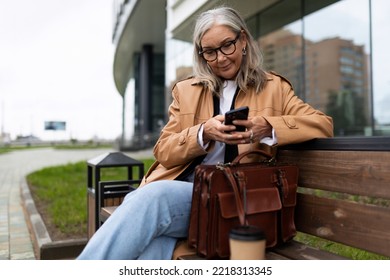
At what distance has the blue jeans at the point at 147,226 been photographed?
1.66 meters

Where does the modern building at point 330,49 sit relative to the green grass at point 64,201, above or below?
above

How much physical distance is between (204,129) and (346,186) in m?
0.68

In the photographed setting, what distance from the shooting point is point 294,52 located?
10.3 metres

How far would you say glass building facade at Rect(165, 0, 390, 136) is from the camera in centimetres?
770

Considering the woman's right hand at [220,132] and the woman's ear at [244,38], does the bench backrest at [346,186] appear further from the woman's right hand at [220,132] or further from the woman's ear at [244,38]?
the woman's ear at [244,38]

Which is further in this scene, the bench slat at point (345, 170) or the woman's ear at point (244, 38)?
the woman's ear at point (244, 38)

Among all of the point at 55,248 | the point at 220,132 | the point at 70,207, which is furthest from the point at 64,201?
the point at 220,132

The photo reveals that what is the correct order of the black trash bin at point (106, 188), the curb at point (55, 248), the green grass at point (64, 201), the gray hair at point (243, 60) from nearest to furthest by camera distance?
the gray hair at point (243, 60)
the black trash bin at point (106, 188)
the curb at point (55, 248)
the green grass at point (64, 201)

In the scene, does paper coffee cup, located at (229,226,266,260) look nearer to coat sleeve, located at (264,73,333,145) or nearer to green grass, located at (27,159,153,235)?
coat sleeve, located at (264,73,333,145)

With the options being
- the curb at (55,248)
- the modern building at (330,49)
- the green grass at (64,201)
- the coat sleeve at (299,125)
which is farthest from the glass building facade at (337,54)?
the coat sleeve at (299,125)

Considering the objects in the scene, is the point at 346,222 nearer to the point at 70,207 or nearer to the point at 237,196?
the point at 237,196
